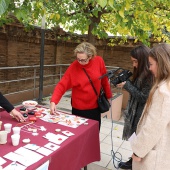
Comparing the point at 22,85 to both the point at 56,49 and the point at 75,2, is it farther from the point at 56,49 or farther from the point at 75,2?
the point at 75,2

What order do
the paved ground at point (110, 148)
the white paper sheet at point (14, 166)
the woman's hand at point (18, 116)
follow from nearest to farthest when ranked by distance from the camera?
the white paper sheet at point (14, 166) → the woman's hand at point (18, 116) → the paved ground at point (110, 148)

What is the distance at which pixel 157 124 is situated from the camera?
1247 mm

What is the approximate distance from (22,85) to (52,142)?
5.28m

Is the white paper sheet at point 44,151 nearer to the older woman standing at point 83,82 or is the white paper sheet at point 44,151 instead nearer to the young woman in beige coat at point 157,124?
the young woman in beige coat at point 157,124

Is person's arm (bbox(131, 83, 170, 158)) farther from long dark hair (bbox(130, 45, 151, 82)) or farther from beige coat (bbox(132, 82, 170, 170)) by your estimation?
long dark hair (bbox(130, 45, 151, 82))

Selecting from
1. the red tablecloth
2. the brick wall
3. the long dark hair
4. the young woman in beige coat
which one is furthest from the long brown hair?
the brick wall

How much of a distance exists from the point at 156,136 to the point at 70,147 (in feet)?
2.21

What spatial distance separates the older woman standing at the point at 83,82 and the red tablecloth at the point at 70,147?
29 cm

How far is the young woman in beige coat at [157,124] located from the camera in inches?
48.8

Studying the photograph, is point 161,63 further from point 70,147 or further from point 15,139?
point 15,139

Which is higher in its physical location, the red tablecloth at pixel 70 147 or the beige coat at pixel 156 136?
the beige coat at pixel 156 136

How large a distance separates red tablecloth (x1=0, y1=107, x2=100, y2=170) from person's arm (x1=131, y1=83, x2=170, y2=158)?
0.57 m

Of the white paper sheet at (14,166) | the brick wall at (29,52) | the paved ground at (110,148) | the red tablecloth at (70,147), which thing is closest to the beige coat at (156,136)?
the red tablecloth at (70,147)

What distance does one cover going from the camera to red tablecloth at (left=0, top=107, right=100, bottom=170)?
1.36 m
